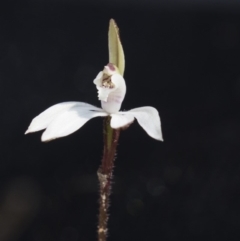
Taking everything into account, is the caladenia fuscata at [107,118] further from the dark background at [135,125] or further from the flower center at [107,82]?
the dark background at [135,125]

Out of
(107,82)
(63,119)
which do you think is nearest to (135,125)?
(107,82)

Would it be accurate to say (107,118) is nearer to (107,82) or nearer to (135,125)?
(107,82)

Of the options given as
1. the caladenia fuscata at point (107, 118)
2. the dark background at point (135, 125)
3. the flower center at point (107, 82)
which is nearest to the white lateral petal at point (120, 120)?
the caladenia fuscata at point (107, 118)

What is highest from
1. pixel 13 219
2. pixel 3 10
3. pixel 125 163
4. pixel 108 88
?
pixel 3 10

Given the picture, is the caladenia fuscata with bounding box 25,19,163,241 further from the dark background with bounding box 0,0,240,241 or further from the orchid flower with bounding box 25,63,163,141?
the dark background with bounding box 0,0,240,241

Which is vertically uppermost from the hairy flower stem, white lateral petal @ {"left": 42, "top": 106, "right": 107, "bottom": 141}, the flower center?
the flower center

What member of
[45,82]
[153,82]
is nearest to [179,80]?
[153,82]

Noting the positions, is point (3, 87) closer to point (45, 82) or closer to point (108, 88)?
point (45, 82)

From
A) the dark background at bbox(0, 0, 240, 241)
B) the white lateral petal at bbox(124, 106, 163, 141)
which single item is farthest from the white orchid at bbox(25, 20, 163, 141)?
the dark background at bbox(0, 0, 240, 241)
